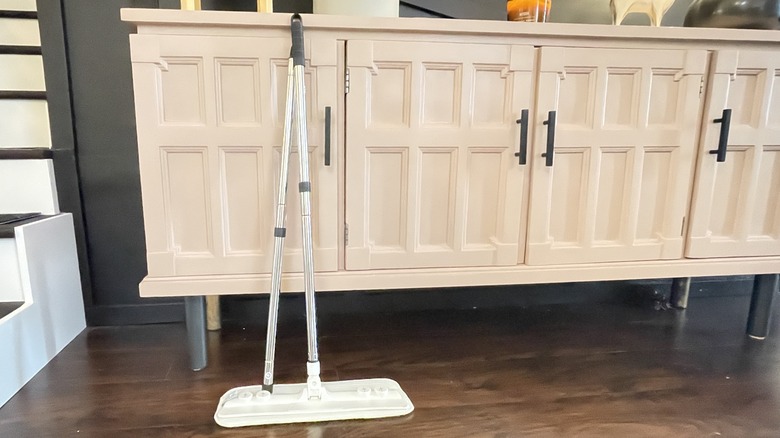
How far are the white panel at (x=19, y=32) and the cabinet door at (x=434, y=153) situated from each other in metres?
1.14

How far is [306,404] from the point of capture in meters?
1.25

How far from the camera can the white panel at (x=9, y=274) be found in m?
1.43

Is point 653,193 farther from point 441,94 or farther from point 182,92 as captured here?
point 182,92

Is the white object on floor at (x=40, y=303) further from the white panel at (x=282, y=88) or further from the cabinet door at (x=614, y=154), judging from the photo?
the cabinet door at (x=614, y=154)

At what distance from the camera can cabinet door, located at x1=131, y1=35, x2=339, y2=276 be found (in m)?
1.24

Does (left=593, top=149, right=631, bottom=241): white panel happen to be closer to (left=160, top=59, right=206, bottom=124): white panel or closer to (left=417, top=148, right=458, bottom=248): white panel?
(left=417, top=148, right=458, bottom=248): white panel

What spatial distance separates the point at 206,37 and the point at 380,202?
602mm

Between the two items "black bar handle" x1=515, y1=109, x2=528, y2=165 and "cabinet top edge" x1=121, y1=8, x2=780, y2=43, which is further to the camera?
"black bar handle" x1=515, y1=109, x2=528, y2=165

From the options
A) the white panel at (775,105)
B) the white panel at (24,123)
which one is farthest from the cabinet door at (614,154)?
the white panel at (24,123)

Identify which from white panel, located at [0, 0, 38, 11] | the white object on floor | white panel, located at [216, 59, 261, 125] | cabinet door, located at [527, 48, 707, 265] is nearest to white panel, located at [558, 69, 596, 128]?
cabinet door, located at [527, 48, 707, 265]

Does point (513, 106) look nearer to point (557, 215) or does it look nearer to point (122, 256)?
point (557, 215)

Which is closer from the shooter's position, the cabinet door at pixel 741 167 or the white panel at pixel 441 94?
the white panel at pixel 441 94

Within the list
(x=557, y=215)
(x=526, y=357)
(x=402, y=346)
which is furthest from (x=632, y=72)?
(x=402, y=346)

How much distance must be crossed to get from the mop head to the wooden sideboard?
0.89ft
